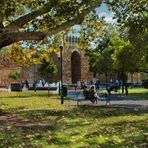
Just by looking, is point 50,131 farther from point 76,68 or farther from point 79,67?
point 76,68

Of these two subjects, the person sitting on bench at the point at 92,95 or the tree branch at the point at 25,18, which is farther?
the person sitting on bench at the point at 92,95

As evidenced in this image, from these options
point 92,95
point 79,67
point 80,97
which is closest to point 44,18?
point 92,95

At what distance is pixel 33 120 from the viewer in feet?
61.0

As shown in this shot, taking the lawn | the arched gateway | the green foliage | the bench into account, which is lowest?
the lawn

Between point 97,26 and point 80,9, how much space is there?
471 cm

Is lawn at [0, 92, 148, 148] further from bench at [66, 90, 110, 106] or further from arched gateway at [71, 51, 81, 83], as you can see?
arched gateway at [71, 51, 81, 83]

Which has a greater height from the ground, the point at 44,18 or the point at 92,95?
the point at 44,18

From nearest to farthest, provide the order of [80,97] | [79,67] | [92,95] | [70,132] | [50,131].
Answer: [70,132] < [50,131] < [92,95] < [80,97] < [79,67]

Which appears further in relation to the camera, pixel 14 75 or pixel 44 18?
pixel 14 75

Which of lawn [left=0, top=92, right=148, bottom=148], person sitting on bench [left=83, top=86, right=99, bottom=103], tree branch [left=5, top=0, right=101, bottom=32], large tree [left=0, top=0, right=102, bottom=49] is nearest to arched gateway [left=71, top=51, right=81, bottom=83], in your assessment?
person sitting on bench [left=83, top=86, right=99, bottom=103]

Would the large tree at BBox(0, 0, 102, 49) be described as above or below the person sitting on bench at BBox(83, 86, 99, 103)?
above

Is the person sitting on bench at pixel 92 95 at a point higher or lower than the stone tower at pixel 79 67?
lower

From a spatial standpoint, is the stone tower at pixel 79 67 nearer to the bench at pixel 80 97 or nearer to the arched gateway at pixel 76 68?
the arched gateway at pixel 76 68

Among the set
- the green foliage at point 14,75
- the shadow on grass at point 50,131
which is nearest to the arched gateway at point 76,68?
the green foliage at point 14,75
